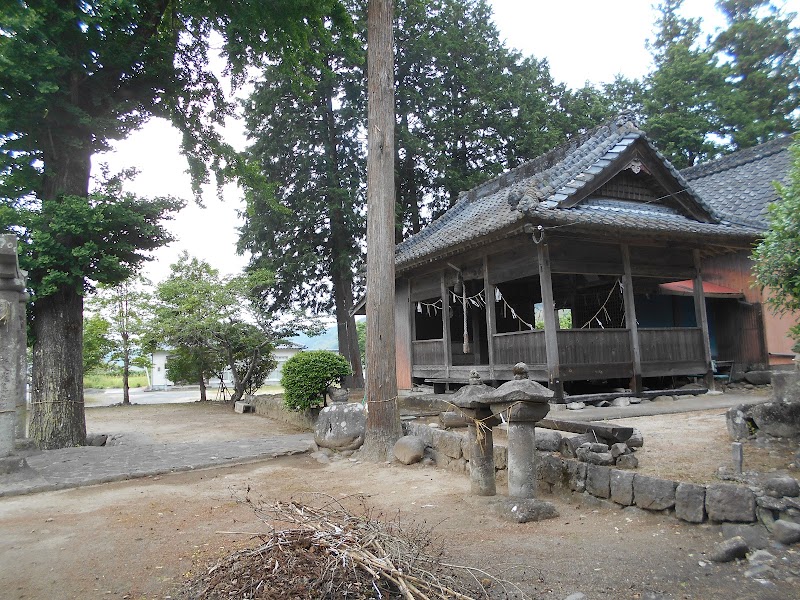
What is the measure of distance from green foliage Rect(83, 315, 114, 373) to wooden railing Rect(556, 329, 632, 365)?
20199 mm

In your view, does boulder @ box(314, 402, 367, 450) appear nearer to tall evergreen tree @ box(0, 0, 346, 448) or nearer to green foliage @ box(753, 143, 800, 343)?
tall evergreen tree @ box(0, 0, 346, 448)

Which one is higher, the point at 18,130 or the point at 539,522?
the point at 18,130

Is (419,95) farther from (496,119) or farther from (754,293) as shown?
(754,293)

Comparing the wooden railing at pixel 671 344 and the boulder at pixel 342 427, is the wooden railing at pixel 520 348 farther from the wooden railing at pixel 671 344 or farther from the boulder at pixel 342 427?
the boulder at pixel 342 427

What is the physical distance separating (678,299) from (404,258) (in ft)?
26.7

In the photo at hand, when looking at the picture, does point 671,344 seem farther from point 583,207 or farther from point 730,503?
point 730,503

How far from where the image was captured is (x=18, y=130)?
1102cm

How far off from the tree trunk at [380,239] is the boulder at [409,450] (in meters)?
0.33

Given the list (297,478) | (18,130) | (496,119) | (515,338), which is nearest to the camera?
(297,478)

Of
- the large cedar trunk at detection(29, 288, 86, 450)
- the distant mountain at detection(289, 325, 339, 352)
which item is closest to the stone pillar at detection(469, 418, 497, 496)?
the large cedar trunk at detection(29, 288, 86, 450)

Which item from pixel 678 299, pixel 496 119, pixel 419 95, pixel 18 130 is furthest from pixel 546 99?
pixel 18 130

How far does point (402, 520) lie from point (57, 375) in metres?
9.37

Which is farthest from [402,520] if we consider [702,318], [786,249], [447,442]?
[702,318]

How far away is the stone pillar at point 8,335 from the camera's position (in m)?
8.02
